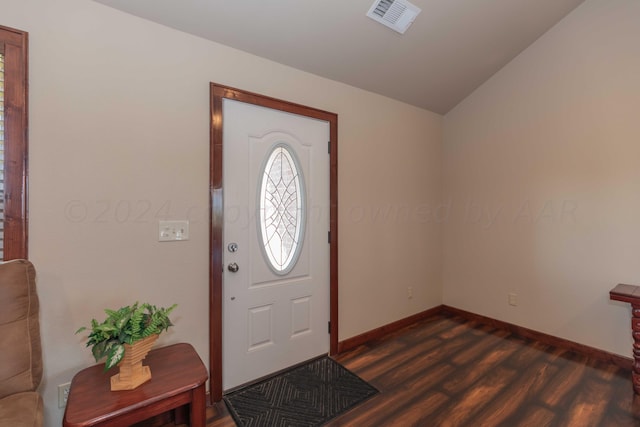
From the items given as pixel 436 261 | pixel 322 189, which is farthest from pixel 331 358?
pixel 436 261

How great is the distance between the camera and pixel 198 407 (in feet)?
4.64

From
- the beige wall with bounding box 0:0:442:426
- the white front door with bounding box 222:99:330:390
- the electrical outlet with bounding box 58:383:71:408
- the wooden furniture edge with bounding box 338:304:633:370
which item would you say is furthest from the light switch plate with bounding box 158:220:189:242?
the wooden furniture edge with bounding box 338:304:633:370

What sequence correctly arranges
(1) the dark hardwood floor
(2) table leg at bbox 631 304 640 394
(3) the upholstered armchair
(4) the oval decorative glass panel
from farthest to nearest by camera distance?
1. (4) the oval decorative glass panel
2. (2) table leg at bbox 631 304 640 394
3. (1) the dark hardwood floor
4. (3) the upholstered armchair

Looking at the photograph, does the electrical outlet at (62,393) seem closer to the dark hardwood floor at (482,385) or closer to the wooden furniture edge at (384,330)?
the dark hardwood floor at (482,385)

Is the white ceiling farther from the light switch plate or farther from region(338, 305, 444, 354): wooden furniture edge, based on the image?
region(338, 305, 444, 354): wooden furniture edge

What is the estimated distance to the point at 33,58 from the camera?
1507 mm

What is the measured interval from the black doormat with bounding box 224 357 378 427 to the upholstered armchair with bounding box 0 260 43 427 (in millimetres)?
1061

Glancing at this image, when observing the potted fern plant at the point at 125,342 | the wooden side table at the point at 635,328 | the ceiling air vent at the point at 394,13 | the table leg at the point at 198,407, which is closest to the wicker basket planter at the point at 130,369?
the potted fern plant at the point at 125,342

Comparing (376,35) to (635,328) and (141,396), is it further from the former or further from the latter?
(635,328)

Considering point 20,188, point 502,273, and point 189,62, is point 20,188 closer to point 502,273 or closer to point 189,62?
point 189,62

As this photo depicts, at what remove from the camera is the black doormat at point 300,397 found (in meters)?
1.86

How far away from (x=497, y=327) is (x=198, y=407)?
3085mm

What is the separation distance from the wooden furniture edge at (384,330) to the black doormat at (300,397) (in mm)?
313

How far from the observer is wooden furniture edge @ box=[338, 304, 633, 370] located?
2.51 metres
